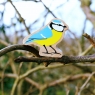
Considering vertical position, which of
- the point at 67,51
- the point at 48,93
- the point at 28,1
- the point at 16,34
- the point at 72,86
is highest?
the point at 28,1

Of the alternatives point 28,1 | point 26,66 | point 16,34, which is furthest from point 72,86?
point 28,1

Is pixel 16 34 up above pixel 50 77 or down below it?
above

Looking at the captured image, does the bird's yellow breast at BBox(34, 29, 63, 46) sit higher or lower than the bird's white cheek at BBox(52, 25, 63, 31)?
lower

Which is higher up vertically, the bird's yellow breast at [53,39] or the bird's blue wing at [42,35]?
the bird's blue wing at [42,35]

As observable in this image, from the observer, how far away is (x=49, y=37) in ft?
2.59

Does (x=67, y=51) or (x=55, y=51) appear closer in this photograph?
(x=55, y=51)

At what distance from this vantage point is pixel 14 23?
1831 mm

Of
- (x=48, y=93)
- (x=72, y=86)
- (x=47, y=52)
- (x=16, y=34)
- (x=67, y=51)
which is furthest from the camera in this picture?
(x=72, y=86)

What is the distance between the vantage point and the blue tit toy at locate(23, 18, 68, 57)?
30.2 inches

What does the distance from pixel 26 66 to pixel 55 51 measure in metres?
1.57

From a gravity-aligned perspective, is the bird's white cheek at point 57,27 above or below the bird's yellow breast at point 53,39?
above

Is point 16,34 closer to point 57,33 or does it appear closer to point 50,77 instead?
point 50,77

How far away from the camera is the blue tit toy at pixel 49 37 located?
766 mm

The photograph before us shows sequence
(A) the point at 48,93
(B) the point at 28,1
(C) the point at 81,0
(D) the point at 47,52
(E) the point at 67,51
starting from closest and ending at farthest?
1. (D) the point at 47,52
2. (B) the point at 28,1
3. (C) the point at 81,0
4. (A) the point at 48,93
5. (E) the point at 67,51
